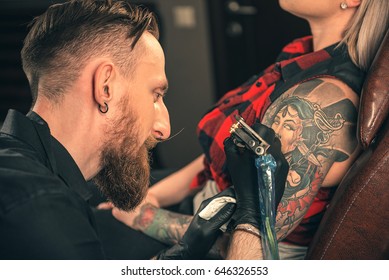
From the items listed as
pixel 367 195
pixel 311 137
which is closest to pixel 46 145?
pixel 311 137

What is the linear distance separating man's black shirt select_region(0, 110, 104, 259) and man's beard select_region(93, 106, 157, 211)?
0.76 feet

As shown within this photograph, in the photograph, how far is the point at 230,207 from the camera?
58.9 inches

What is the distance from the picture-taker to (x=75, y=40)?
137 centimetres

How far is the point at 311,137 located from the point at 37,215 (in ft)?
2.16

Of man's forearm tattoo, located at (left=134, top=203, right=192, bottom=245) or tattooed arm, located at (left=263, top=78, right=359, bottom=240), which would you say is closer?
tattooed arm, located at (left=263, top=78, right=359, bottom=240)

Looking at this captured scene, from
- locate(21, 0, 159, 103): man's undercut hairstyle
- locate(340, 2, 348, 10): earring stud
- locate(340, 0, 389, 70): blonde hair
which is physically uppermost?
locate(21, 0, 159, 103): man's undercut hairstyle

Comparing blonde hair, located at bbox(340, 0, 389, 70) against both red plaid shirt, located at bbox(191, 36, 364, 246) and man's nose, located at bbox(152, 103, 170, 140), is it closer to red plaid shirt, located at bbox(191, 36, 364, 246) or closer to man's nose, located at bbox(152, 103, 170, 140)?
red plaid shirt, located at bbox(191, 36, 364, 246)

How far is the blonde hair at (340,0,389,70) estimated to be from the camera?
155cm

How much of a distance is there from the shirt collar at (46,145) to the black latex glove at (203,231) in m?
0.28

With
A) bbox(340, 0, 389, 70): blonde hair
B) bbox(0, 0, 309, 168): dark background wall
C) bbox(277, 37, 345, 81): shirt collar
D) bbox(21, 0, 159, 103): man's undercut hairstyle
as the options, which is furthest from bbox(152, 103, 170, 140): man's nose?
bbox(0, 0, 309, 168): dark background wall

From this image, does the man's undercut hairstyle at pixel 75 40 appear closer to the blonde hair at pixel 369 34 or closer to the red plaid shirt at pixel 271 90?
the red plaid shirt at pixel 271 90

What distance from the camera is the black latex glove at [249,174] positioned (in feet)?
4.60

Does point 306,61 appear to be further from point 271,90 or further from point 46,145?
point 46,145

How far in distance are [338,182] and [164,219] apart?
524mm
